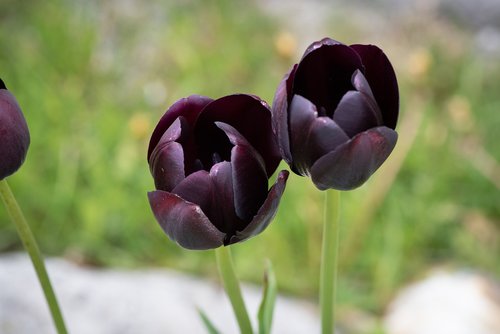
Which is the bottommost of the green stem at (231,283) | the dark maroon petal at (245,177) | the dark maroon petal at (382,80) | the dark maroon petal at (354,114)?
the green stem at (231,283)

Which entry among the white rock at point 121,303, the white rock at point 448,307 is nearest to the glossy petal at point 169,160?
the white rock at point 121,303

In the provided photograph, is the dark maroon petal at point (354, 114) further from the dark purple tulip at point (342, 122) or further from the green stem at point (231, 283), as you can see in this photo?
the green stem at point (231, 283)

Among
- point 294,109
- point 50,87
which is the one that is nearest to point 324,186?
point 294,109

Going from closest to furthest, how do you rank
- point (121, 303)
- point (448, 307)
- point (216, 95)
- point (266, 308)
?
point (266, 308), point (121, 303), point (448, 307), point (216, 95)

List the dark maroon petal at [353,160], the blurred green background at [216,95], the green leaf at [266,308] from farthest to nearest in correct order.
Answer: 1. the blurred green background at [216,95]
2. the green leaf at [266,308]
3. the dark maroon petal at [353,160]

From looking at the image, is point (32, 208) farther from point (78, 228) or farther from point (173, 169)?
point (173, 169)

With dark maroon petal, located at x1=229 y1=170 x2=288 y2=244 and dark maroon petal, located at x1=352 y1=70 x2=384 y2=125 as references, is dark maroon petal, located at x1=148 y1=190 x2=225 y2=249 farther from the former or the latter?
dark maroon petal, located at x1=352 y1=70 x2=384 y2=125

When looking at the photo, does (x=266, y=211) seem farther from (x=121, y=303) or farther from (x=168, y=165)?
(x=121, y=303)

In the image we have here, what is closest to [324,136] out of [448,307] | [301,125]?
[301,125]
